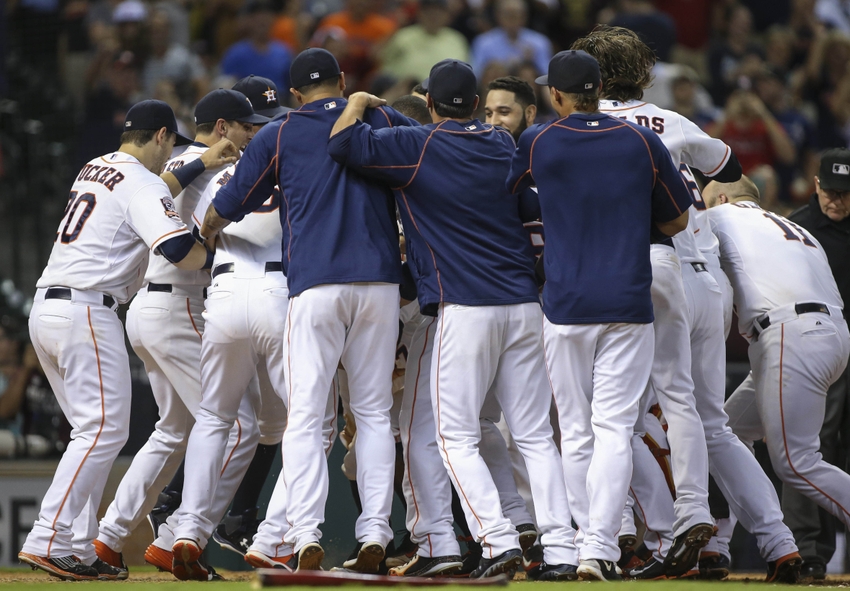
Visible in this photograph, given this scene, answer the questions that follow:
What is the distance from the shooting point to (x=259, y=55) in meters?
11.9

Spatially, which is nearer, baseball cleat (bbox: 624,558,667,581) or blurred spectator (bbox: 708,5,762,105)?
baseball cleat (bbox: 624,558,667,581)

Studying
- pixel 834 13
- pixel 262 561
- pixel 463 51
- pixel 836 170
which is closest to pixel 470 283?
pixel 262 561

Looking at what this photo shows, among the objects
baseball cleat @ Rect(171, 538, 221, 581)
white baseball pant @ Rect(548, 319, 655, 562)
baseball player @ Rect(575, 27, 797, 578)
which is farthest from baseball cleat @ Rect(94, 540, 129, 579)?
baseball player @ Rect(575, 27, 797, 578)

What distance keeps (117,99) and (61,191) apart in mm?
1207

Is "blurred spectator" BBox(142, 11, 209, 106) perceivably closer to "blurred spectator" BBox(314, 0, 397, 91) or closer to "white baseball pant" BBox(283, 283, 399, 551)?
"blurred spectator" BBox(314, 0, 397, 91)

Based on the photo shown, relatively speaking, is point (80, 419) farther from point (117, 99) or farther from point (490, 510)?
point (117, 99)

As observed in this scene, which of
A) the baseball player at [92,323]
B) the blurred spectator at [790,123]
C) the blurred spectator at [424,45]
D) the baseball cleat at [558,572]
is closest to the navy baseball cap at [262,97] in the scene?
the baseball player at [92,323]

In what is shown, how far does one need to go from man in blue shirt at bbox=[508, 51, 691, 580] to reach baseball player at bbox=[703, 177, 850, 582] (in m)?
1.12

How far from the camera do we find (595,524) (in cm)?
506

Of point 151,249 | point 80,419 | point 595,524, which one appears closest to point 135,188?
point 151,249

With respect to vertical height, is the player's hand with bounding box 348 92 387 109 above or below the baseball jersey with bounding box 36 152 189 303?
above

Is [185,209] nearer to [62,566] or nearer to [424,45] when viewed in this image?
[62,566]

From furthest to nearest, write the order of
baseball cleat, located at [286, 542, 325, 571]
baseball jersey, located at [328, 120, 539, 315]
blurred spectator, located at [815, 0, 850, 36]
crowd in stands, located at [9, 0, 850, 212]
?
blurred spectator, located at [815, 0, 850, 36]
crowd in stands, located at [9, 0, 850, 212]
baseball jersey, located at [328, 120, 539, 315]
baseball cleat, located at [286, 542, 325, 571]

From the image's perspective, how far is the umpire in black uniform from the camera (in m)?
6.76
